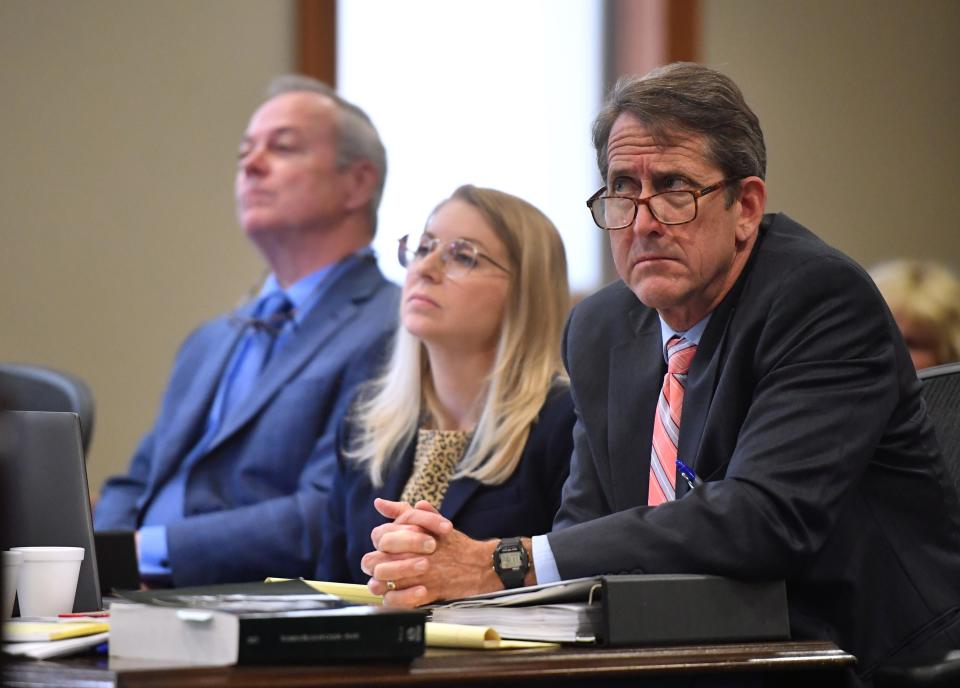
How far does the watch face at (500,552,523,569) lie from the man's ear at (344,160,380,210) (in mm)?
2390

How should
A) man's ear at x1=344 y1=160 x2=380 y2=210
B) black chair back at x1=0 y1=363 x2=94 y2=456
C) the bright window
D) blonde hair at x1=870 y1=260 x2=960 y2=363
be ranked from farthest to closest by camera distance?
the bright window, man's ear at x1=344 y1=160 x2=380 y2=210, blonde hair at x1=870 y1=260 x2=960 y2=363, black chair back at x1=0 y1=363 x2=94 y2=456

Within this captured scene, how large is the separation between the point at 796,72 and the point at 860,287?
381 cm

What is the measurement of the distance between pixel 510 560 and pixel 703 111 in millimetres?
719

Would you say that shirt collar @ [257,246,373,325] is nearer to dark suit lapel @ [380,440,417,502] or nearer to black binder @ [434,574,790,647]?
dark suit lapel @ [380,440,417,502]

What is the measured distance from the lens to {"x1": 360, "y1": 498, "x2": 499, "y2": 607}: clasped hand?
1609 mm

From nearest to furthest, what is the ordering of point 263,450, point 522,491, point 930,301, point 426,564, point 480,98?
point 426,564, point 522,491, point 263,450, point 930,301, point 480,98

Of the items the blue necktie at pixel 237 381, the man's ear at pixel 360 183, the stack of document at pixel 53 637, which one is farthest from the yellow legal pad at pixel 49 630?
the man's ear at pixel 360 183

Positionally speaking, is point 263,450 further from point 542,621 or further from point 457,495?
point 542,621

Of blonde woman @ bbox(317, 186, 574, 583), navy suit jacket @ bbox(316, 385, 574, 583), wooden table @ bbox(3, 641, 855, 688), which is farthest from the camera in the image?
blonde woman @ bbox(317, 186, 574, 583)

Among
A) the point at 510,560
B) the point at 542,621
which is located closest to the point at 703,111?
the point at 510,560

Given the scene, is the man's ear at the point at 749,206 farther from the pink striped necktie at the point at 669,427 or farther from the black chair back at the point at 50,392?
the black chair back at the point at 50,392

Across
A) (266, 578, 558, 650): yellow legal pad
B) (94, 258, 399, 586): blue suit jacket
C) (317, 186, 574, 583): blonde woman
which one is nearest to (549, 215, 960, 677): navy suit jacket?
(266, 578, 558, 650): yellow legal pad

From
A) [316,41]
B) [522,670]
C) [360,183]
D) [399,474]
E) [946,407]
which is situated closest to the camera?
[522,670]

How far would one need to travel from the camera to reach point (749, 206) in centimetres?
196
